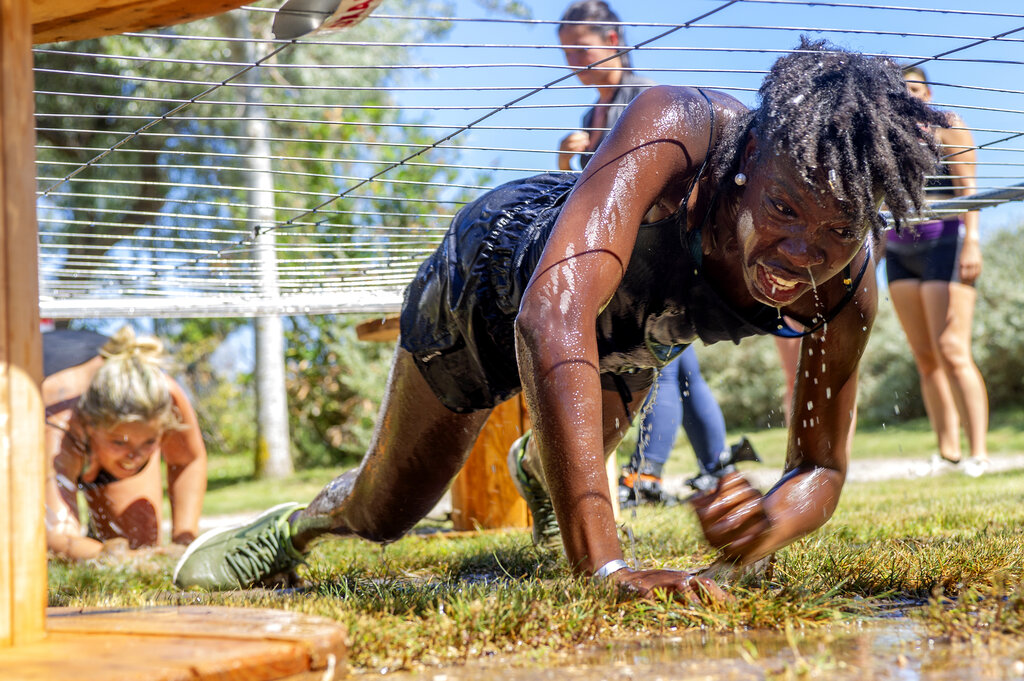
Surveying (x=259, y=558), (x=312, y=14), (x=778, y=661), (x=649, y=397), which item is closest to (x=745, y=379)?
(x=649, y=397)

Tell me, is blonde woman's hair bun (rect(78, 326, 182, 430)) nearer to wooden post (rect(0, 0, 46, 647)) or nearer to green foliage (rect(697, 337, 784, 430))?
wooden post (rect(0, 0, 46, 647))

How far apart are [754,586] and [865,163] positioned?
88cm

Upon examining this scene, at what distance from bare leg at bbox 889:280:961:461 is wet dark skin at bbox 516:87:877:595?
12.0 ft

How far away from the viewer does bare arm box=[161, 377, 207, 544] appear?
491 centimetres

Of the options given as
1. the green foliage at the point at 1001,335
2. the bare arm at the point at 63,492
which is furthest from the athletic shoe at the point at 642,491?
the green foliage at the point at 1001,335

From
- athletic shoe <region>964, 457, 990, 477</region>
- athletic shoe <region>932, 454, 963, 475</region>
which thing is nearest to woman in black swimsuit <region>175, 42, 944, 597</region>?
athletic shoe <region>964, 457, 990, 477</region>

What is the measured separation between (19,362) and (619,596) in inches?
40.7

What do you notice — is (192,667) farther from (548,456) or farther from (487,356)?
(487,356)

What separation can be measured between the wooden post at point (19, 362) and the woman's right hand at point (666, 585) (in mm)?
937

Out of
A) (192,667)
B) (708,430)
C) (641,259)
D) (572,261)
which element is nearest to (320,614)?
(192,667)

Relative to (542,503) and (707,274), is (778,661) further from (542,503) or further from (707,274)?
(542,503)

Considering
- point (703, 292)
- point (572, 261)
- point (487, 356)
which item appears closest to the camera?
point (572, 261)

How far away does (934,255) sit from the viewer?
5492 mm

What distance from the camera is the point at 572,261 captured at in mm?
1842
